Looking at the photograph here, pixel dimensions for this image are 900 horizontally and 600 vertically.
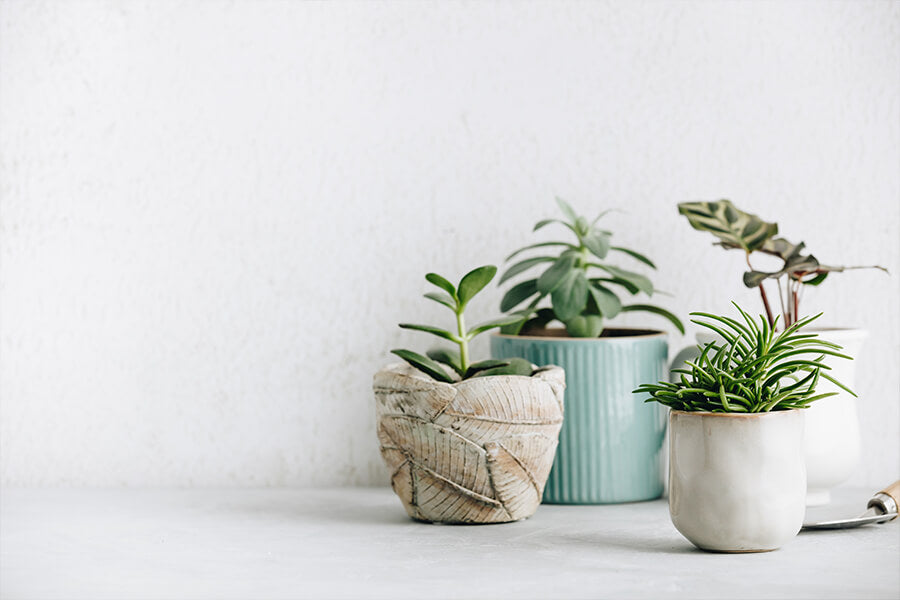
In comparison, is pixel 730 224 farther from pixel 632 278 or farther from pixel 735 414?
pixel 735 414

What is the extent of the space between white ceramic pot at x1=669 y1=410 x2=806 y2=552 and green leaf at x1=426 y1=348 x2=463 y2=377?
228mm

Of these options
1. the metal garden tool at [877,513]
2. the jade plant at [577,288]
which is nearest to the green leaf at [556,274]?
the jade plant at [577,288]

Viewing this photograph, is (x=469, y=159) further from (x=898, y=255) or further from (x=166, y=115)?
(x=898, y=255)

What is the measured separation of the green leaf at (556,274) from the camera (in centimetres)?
91

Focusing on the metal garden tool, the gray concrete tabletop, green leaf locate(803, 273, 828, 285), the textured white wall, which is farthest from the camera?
the textured white wall

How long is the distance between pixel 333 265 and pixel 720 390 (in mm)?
490

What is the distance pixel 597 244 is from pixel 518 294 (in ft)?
0.33

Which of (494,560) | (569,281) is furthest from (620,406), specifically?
(494,560)

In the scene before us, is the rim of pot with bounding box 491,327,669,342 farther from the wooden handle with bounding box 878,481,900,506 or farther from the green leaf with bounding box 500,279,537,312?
the wooden handle with bounding box 878,481,900,506

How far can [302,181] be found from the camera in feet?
3.46

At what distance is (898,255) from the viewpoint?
1.02 m

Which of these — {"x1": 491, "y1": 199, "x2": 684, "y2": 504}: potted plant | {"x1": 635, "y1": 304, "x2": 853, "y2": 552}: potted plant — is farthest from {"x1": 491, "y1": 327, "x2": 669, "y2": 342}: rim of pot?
{"x1": 635, "y1": 304, "x2": 853, "y2": 552}: potted plant

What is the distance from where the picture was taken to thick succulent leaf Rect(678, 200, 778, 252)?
0.91 m

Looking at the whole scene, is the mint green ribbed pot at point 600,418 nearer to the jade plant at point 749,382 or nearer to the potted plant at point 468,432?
the potted plant at point 468,432
